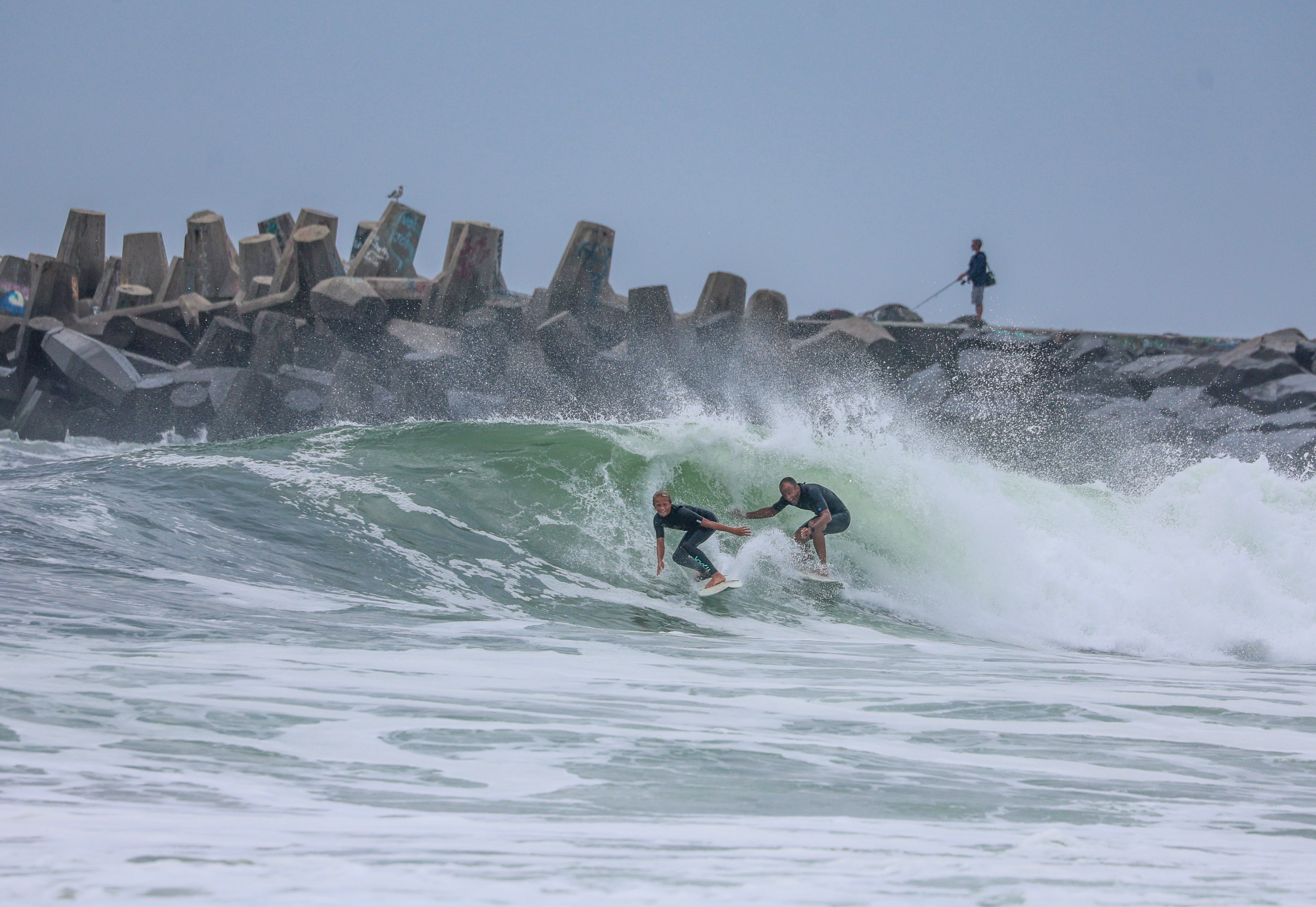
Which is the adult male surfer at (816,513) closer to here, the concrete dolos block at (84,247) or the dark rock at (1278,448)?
the dark rock at (1278,448)

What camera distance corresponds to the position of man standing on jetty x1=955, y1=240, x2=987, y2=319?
66.2ft

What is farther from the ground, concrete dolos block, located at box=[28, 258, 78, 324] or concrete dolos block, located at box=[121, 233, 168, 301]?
concrete dolos block, located at box=[121, 233, 168, 301]

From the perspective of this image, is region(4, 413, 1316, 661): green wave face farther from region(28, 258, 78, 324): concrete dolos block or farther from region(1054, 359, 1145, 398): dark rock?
region(28, 258, 78, 324): concrete dolos block

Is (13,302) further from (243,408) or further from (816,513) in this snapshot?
(816,513)

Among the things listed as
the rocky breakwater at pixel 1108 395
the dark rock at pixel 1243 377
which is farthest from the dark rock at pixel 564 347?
the dark rock at pixel 1243 377

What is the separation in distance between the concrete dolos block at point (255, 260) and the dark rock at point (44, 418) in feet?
14.3

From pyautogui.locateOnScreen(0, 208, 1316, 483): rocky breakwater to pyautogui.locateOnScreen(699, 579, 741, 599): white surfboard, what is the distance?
9.95m

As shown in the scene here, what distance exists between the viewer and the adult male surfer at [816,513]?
9.51 meters

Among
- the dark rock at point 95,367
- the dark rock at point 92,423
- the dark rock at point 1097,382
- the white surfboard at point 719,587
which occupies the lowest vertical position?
the white surfboard at point 719,587

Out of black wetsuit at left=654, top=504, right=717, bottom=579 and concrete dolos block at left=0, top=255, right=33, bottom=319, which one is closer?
black wetsuit at left=654, top=504, right=717, bottom=579

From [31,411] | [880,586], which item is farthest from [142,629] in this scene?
[31,411]

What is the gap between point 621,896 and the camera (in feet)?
7.92

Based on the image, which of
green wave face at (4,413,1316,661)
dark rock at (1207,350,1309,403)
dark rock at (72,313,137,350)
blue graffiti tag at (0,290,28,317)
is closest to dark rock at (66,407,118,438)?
dark rock at (72,313,137,350)

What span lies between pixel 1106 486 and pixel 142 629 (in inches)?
591
